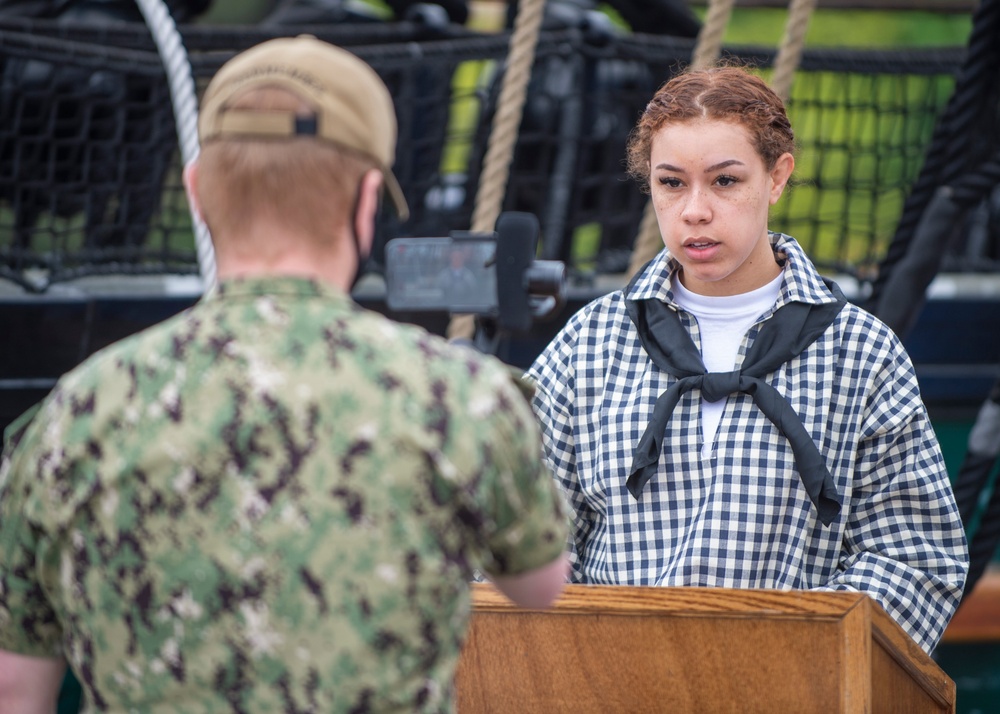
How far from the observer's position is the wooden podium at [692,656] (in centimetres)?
132

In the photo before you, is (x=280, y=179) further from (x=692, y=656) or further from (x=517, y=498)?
(x=692, y=656)

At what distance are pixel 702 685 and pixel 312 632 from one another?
1.98 feet

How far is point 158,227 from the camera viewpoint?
287 centimetres

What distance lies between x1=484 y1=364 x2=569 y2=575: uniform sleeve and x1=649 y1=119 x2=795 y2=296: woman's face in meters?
0.70

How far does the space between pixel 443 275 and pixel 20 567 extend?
2.57 feet

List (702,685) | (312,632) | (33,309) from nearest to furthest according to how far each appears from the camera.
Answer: (312,632) < (702,685) < (33,309)

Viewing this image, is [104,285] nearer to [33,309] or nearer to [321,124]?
[33,309]

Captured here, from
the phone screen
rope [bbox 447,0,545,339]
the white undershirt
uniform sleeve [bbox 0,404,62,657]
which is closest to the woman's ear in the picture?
the white undershirt

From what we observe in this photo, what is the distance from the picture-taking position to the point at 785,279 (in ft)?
5.49

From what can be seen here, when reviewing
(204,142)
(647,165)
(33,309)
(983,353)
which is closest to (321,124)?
(204,142)

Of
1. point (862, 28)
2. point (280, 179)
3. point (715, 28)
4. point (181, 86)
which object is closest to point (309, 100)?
point (280, 179)

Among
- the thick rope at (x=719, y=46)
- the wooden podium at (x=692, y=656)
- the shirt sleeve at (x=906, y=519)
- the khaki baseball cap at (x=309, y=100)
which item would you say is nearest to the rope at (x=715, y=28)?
the thick rope at (x=719, y=46)

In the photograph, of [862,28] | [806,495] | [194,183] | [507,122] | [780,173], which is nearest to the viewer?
[194,183]

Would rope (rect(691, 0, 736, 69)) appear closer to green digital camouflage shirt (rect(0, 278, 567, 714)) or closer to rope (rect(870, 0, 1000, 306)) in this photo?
rope (rect(870, 0, 1000, 306))
